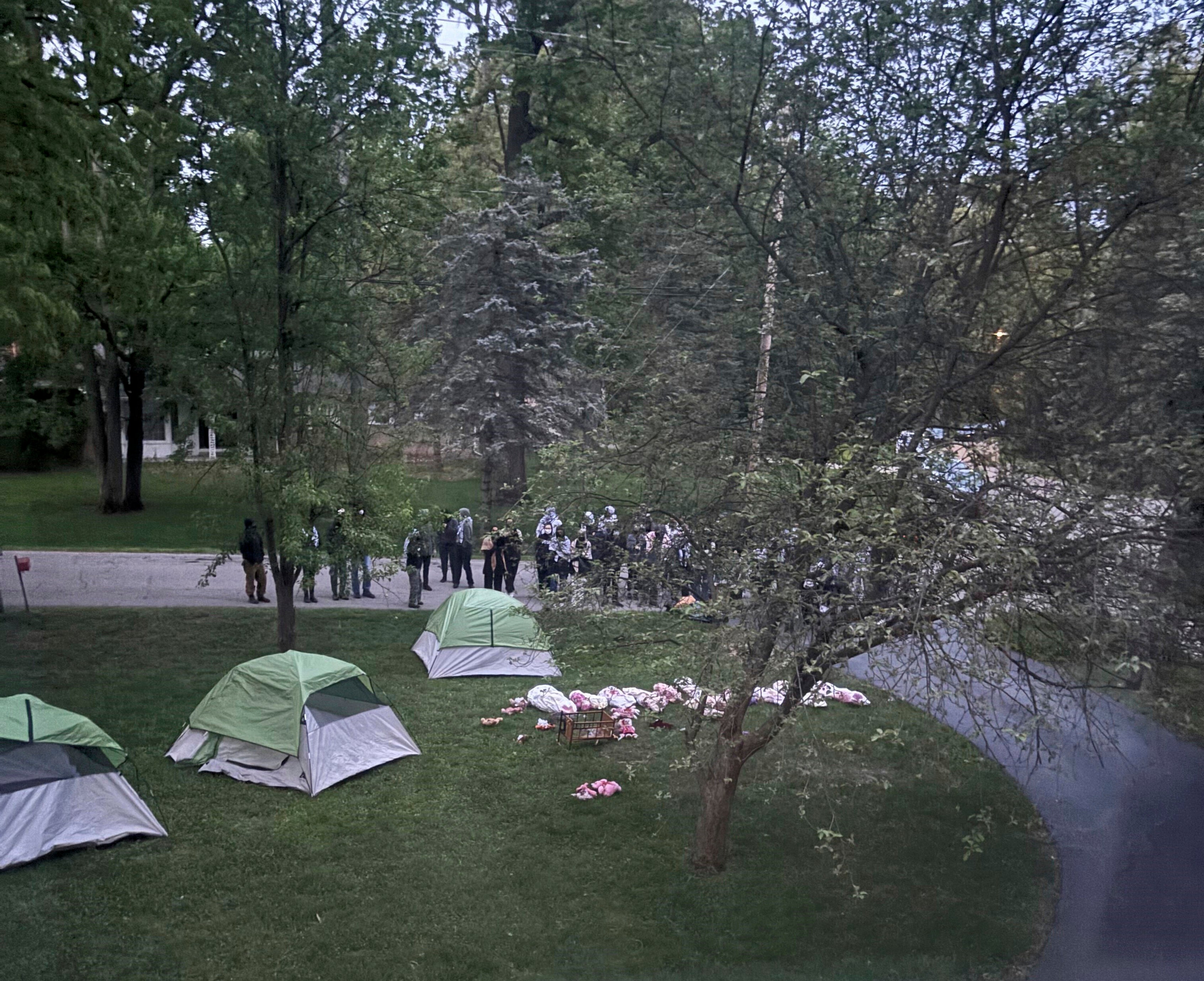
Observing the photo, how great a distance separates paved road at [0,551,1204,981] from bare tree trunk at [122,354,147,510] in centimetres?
1946

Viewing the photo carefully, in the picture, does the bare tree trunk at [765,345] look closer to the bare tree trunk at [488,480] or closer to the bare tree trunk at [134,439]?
the bare tree trunk at [488,480]

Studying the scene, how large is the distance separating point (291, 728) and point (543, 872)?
11.2 feet

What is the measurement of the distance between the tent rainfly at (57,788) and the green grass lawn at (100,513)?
283 inches

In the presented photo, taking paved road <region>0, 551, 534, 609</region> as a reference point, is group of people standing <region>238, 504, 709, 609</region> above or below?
above

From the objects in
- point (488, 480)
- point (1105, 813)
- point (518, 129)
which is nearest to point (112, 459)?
point (488, 480)

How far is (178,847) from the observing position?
930 cm

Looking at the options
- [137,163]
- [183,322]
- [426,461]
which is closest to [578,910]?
[137,163]

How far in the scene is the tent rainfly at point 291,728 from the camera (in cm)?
1087

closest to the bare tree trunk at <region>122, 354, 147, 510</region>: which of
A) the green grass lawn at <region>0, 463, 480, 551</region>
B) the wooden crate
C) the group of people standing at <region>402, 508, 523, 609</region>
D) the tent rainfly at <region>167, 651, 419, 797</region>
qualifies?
the green grass lawn at <region>0, 463, 480, 551</region>

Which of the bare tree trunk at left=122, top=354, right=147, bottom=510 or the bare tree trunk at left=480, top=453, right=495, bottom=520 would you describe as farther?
the bare tree trunk at left=122, top=354, right=147, bottom=510

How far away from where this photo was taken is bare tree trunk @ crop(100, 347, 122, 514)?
83.7 feet

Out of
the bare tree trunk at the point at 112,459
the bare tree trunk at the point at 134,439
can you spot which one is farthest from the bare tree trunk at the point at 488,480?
the bare tree trunk at the point at 112,459

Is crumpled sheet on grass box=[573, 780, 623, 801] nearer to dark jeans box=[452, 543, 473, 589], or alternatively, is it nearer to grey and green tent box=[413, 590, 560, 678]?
grey and green tent box=[413, 590, 560, 678]

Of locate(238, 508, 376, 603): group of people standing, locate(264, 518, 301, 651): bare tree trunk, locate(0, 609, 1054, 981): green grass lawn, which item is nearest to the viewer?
locate(0, 609, 1054, 981): green grass lawn
